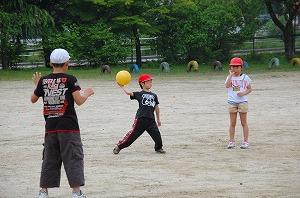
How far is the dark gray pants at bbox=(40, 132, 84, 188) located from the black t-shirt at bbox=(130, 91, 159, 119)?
14.4 feet

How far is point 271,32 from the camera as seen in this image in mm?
52156

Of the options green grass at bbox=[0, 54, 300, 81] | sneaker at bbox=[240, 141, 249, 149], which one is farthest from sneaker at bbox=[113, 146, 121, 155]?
green grass at bbox=[0, 54, 300, 81]

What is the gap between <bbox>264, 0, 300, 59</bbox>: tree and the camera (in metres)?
39.4

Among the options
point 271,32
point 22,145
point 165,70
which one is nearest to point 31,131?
point 22,145

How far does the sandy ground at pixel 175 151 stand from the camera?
9.73 m

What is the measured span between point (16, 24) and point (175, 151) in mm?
22920

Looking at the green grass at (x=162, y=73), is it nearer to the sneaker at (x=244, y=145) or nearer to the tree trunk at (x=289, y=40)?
the tree trunk at (x=289, y=40)

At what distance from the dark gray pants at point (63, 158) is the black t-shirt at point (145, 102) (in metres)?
4.40

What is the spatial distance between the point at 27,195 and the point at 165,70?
24.6 metres

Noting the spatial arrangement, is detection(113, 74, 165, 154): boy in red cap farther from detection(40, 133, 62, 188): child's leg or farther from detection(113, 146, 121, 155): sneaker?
detection(40, 133, 62, 188): child's leg

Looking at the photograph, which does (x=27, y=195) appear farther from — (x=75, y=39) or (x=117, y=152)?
(x=75, y=39)

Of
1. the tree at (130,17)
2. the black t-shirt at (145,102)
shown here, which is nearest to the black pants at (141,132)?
the black t-shirt at (145,102)

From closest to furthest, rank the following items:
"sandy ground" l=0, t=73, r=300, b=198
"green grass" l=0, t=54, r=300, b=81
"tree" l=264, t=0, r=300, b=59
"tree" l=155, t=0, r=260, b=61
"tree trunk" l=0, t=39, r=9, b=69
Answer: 1. "sandy ground" l=0, t=73, r=300, b=198
2. "green grass" l=0, t=54, r=300, b=81
3. "tree trunk" l=0, t=39, r=9, b=69
4. "tree" l=155, t=0, r=260, b=61
5. "tree" l=264, t=0, r=300, b=59

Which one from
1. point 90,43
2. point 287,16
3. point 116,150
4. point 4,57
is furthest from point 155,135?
point 287,16
